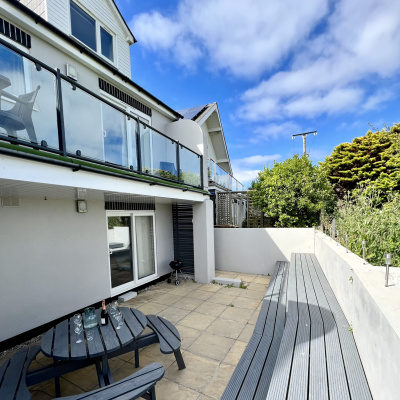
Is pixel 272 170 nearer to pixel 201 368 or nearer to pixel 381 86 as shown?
pixel 201 368

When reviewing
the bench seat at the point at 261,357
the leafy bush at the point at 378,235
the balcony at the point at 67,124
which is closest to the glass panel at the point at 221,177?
the balcony at the point at 67,124

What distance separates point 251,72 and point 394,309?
13207mm

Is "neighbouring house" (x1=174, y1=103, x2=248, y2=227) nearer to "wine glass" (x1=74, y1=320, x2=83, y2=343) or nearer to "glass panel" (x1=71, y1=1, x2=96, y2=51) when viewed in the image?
"glass panel" (x1=71, y1=1, x2=96, y2=51)

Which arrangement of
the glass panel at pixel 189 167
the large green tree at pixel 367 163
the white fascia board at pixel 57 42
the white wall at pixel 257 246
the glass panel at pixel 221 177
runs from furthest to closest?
the large green tree at pixel 367 163, the glass panel at pixel 221 177, the white wall at pixel 257 246, the glass panel at pixel 189 167, the white fascia board at pixel 57 42

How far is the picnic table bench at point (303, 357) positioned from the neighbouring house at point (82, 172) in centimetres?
331

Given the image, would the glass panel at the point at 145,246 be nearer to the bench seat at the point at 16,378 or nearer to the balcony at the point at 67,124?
the balcony at the point at 67,124

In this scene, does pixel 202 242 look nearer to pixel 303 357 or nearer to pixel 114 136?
pixel 114 136

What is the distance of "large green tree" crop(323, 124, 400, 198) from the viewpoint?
12859mm

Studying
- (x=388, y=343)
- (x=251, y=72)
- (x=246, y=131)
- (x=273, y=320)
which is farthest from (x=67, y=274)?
(x=246, y=131)

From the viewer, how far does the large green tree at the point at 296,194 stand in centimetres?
905

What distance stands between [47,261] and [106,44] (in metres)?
6.72

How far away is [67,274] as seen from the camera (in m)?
4.72

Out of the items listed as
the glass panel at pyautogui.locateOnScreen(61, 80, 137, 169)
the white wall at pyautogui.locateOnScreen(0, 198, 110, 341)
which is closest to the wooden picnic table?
the white wall at pyautogui.locateOnScreen(0, 198, 110, 341)

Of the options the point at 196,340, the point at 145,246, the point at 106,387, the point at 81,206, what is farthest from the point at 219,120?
the point at 106,387
